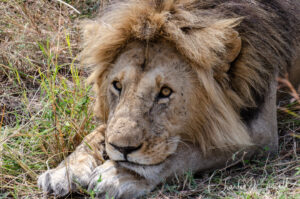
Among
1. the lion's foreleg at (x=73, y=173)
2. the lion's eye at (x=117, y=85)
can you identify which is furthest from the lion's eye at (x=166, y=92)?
the lion's foreleg at (x=73, y=173)

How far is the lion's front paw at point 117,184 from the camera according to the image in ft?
10.9

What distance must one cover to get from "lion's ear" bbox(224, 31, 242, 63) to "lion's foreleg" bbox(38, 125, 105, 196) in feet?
4.05

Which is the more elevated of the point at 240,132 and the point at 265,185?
the point at 240,132

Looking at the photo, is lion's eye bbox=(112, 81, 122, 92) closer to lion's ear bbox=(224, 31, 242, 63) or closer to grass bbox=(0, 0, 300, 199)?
grass bbox=(0, 0, 300, 199)

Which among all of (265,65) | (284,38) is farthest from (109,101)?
(284,38)

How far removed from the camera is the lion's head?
11.1 ft

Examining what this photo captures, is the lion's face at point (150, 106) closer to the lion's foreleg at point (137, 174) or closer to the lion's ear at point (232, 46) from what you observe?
the lion's foreleg at point (137, 174)

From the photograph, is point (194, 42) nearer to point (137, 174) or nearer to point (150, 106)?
point (150, 106)

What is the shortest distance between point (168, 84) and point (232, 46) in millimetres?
537

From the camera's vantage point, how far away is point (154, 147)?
132 inches

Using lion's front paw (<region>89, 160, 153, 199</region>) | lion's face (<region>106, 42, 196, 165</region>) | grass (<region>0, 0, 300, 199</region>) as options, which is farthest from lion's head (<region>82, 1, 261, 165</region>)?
grass (<region>0, 0, 300, 199</region>)

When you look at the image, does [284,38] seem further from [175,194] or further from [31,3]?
[31,3]

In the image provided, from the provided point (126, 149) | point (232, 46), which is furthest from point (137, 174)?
point (232, 46)

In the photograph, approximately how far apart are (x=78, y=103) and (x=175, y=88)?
129 cm
